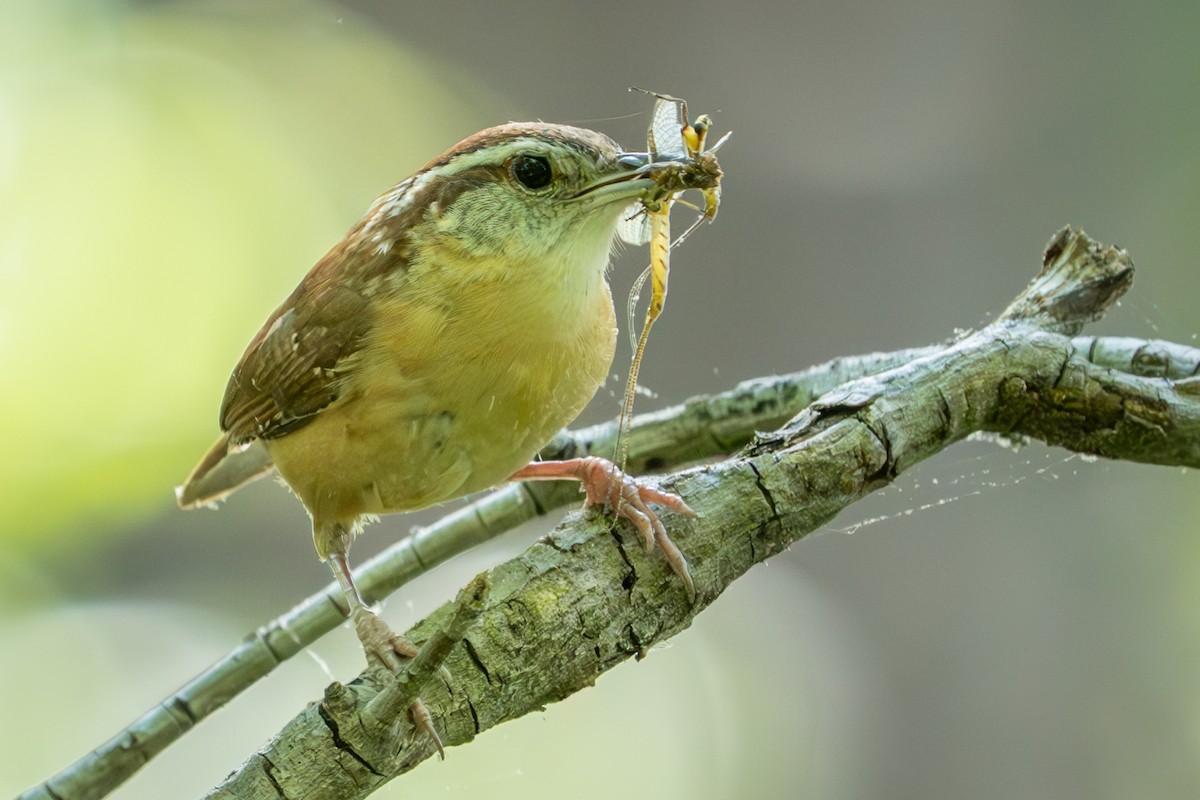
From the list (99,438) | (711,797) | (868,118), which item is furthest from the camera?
(868,118)

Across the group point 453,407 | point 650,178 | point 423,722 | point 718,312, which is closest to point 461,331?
point 453,407

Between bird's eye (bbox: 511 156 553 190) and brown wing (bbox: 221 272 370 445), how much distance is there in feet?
1.41

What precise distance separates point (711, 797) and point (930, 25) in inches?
133

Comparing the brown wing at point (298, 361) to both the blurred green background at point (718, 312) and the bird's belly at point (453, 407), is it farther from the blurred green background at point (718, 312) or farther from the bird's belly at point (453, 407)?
the blurred green background at point (718, 312)

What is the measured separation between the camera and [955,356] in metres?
2.05

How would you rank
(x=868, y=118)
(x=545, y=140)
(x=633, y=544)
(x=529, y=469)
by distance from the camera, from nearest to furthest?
(x=633, y=544) < (x=545, y=140) < (x=529, y=469) < (x=868, y=118)

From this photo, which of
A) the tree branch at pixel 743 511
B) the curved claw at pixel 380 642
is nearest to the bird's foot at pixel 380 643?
the curved claw at pixel 380 642

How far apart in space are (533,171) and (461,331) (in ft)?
1.09

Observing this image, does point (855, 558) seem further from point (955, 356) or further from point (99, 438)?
point (99, 438)

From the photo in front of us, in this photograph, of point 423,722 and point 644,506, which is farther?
point 644,506

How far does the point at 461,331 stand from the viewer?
6.46ft

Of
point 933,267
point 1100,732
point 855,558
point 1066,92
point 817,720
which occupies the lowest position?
point 1100,732

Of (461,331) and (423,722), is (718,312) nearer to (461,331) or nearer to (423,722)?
(461,331)

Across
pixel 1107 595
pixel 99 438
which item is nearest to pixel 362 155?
pixel 99 438
